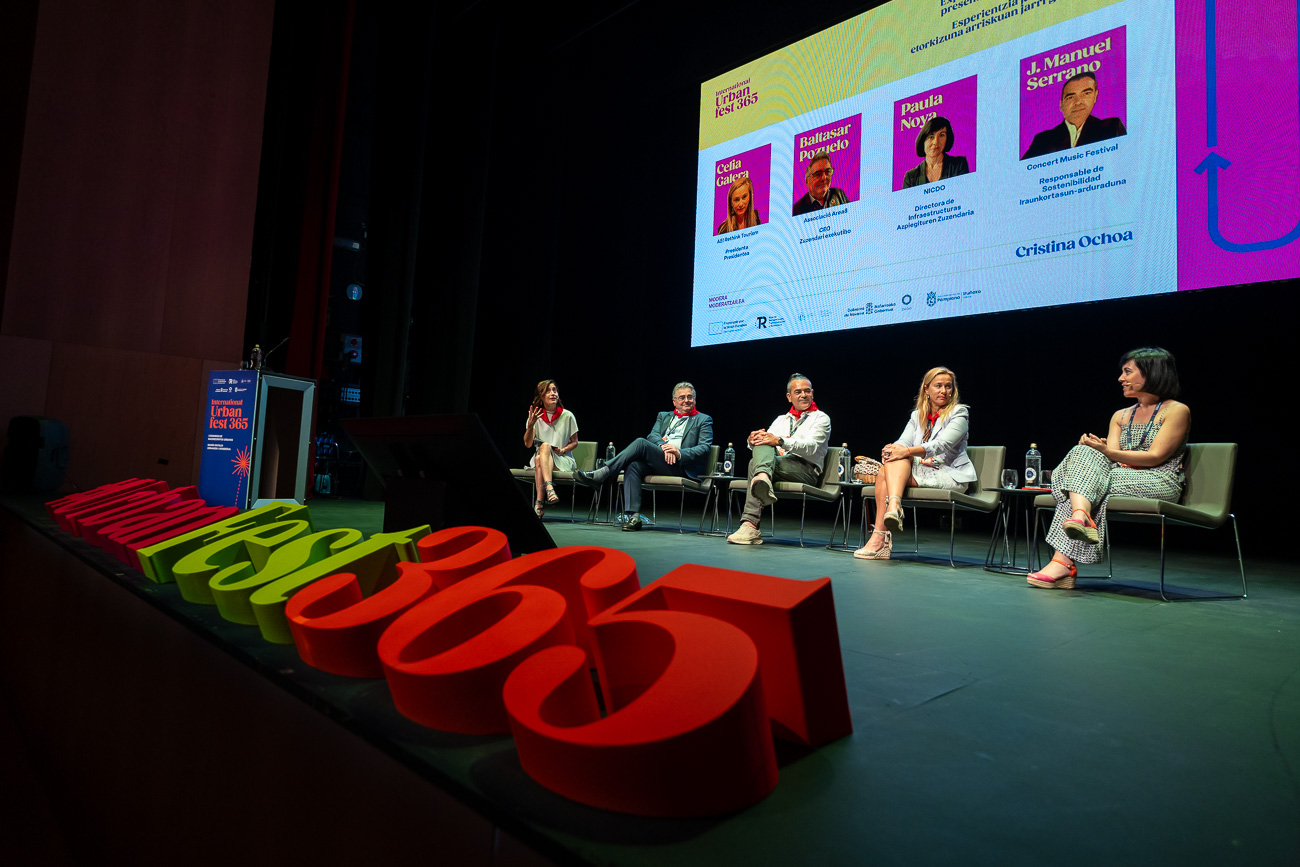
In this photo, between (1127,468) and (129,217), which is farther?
(129,217)

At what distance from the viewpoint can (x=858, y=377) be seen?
5.51 meters

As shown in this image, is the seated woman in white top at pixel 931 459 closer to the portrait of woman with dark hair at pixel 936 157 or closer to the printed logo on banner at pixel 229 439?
the portrait of woman with dark hair at pixel 936 157

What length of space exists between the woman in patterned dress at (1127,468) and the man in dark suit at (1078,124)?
1.49 meters

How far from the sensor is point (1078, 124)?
3805mm

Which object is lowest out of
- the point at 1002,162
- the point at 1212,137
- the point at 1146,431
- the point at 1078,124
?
the point at 1146,431

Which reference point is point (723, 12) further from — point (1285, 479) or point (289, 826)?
point (289, 826)

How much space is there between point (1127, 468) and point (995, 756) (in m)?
2.51

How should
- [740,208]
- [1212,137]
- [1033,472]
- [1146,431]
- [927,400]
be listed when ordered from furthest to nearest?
[740,208] < [927,400] < [1212,137] < [1033,472] < [1146,431]

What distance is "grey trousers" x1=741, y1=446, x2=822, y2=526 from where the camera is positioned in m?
4.20

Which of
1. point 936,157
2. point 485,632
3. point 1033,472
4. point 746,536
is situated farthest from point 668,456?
point 485,632

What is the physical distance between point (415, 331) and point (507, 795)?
7.15 meters

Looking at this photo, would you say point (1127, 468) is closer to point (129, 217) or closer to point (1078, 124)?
point (1078, 124)

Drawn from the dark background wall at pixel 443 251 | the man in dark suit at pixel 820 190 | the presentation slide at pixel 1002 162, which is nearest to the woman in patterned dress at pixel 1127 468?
the presentation slide at pixel 1002 162

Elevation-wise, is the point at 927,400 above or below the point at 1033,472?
above
